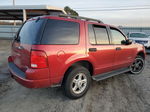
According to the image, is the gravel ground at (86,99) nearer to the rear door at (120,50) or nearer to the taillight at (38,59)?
the rear door at (120,50)

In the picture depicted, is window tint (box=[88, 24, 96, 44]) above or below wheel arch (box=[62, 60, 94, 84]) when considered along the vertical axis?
above

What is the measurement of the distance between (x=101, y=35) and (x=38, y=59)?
76.5 inches

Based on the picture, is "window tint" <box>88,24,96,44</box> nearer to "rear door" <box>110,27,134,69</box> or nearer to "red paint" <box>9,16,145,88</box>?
"red paint" <box>9,16,145,88</box>

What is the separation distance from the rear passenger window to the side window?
33 centimetres

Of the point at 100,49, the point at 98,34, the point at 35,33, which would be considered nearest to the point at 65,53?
the point at 35,33

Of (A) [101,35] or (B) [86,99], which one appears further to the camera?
(A) [101,35]

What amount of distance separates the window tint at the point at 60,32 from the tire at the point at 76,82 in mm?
691

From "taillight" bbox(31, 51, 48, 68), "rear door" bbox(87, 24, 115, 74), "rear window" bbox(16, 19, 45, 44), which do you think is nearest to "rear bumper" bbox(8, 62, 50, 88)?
"taillight" bbox(31, 51, 48, 68)

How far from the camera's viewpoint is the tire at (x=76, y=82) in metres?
3.02

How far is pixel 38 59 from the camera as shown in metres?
2.50

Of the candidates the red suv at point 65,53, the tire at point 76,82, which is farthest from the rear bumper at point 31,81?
the tire at point 76,82

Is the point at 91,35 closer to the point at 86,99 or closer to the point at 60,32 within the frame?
the point at 60,32

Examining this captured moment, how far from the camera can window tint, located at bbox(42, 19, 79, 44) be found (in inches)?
104

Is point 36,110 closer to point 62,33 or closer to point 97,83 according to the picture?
point 62,33
